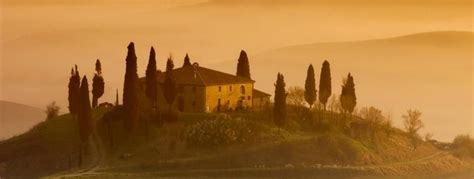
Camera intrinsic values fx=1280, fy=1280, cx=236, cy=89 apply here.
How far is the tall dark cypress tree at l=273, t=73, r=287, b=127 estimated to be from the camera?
1727 centimetres

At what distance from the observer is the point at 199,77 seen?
17.2 meters

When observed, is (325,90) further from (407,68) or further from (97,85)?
(97,85)

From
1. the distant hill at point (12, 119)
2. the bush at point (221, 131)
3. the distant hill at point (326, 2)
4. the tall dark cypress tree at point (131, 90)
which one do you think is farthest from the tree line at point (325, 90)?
the distant hill at point (12, 119)

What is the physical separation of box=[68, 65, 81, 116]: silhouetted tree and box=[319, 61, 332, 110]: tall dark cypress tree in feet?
10.9

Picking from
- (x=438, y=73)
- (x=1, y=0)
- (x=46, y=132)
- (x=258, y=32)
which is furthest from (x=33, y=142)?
(x=438, y=73)

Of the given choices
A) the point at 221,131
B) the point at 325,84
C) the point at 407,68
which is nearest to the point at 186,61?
the point at 221,131

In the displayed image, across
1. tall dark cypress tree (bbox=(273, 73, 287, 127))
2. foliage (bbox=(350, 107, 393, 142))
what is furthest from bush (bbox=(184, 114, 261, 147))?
foliage (bbox=(350, 107, 393, 142))

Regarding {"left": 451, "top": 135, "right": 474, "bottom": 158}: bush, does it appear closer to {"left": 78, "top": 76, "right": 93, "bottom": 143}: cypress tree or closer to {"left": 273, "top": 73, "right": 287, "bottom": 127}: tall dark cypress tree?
{"left": 273, "top": 73, "right": 287, "bottom": 127}: tall dark cypress tree

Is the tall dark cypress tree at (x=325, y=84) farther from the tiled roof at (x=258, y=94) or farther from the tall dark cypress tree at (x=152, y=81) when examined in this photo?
the tall dark cypress tree at (x=152, y=81)

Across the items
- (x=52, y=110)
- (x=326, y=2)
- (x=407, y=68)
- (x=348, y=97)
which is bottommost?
(x=52, y=110)

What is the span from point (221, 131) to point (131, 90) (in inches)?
52.0

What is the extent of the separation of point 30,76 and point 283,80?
3490mm

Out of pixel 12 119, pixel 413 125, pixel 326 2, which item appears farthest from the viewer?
pixel 326 2

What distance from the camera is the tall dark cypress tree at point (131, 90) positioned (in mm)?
16938
